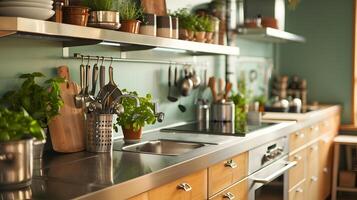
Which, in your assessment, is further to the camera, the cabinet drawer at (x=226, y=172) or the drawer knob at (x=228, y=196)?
the drawer knob at (x=228, y=196)

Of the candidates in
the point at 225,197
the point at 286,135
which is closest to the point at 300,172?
the point at 286,135

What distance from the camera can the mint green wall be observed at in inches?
200

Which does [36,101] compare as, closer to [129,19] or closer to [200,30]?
[129,19]

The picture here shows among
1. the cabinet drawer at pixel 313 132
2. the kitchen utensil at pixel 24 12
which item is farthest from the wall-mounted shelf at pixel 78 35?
the cabinet drawer at pixel 313 132

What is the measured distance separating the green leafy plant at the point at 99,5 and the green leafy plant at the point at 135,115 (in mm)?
460

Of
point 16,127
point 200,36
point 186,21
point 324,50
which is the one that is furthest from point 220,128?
point 324,50

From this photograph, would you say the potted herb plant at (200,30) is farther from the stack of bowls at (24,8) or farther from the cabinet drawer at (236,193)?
the stack of bowls at (24,8)

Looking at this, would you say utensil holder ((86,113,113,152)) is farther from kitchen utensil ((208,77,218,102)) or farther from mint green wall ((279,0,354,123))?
mint green wall ((279,0,354,123))

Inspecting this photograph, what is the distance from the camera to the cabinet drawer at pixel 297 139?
348 centimetres

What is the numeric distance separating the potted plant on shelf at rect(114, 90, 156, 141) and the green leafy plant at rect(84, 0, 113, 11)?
1.51ft

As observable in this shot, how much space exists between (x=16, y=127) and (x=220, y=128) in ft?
5.65

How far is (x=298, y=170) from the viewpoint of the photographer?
364cm

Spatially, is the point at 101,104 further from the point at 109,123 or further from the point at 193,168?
the point at 193,168

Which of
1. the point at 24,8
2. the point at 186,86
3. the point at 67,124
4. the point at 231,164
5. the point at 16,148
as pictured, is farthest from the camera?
the point at 186,86
